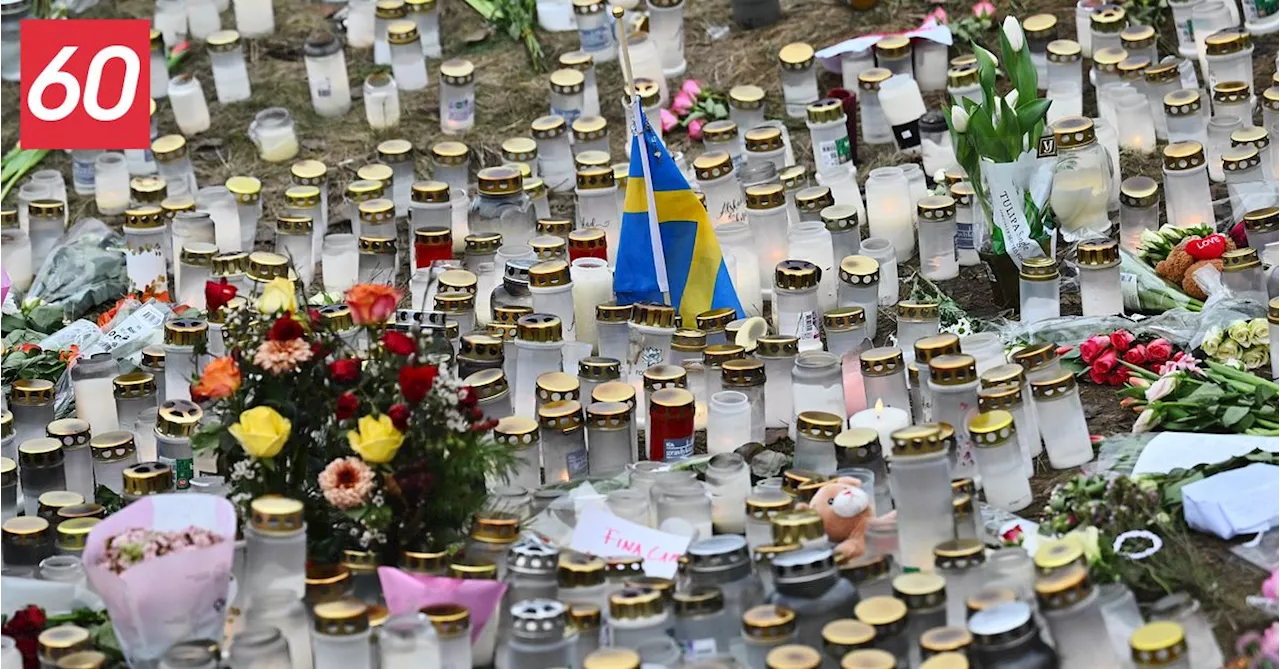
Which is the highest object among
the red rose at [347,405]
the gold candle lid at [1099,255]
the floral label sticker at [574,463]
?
the red rose at [347,405]

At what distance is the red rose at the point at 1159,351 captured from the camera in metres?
5.05

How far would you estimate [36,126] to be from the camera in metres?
5.97

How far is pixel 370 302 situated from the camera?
420 cm

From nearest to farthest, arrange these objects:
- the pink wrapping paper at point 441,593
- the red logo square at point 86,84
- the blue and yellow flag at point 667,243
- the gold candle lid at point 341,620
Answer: the gold candle lid at point 341,620, the pink wrapping paper at point 441,593, the blue and yellow flag at point 667,243, the red logo square at point 86,84

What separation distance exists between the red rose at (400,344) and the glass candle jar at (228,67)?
323cm

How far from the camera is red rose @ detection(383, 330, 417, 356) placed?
4215mm

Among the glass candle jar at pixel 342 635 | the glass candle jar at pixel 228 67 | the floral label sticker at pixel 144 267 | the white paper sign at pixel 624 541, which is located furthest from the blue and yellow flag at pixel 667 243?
the glass candle jar at pixel 228 67

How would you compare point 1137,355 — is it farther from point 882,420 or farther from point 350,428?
point 350,428

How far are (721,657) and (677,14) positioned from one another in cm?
353

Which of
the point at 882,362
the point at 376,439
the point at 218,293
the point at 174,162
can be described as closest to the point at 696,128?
the point at 174,162

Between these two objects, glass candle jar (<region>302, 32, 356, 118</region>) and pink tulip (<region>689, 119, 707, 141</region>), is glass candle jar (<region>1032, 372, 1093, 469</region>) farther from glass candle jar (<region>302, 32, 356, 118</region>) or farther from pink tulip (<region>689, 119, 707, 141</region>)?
glass candle jar (<region>302, 32, 356, 118</region>)

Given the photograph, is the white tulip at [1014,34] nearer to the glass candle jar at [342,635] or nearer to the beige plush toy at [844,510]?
the beige plush toy at [844,510]

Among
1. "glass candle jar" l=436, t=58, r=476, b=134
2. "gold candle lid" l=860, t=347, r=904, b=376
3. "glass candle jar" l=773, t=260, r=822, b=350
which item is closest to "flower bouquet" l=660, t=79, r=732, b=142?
"glass candle jar" l=436, t=58, r=476, b=134

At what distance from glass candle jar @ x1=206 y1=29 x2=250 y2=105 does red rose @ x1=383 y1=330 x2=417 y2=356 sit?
323 centimetres
